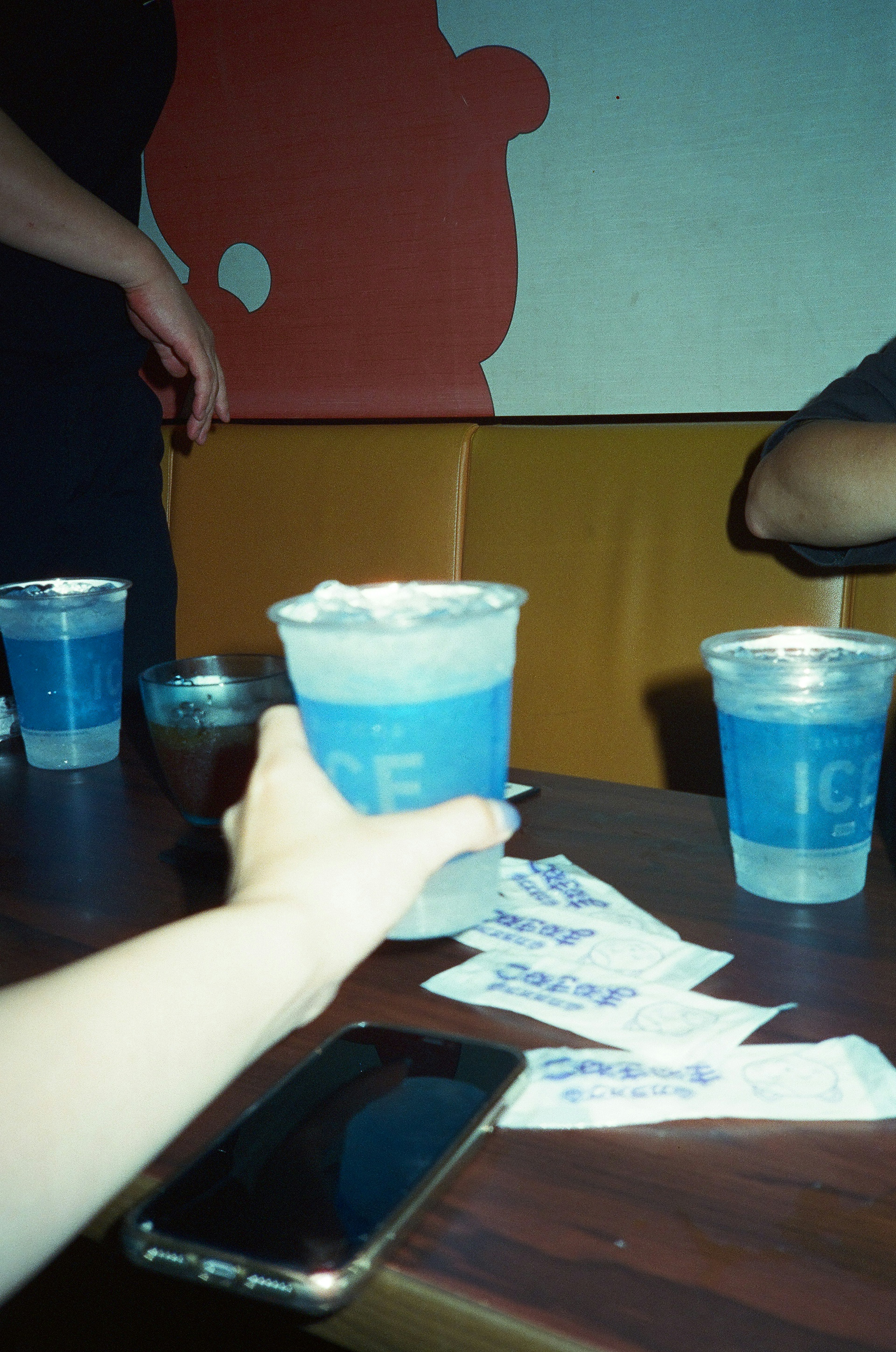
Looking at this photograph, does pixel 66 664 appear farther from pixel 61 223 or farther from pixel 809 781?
pixel 809 781

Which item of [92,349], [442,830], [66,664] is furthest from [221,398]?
[442,830]

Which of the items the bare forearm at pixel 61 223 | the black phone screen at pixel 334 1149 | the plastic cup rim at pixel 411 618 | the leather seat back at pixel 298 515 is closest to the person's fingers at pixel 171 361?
the bare forearm at pixel 61 223

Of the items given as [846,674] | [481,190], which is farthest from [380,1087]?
[481,190]

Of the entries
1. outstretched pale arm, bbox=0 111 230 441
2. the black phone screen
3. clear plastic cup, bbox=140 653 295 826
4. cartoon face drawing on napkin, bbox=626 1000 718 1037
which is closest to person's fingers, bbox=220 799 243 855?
the black phone screen

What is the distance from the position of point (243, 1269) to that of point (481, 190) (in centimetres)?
194

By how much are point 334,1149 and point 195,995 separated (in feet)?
0.43

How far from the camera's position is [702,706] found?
5.63 feet

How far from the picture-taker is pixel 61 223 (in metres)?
1.35

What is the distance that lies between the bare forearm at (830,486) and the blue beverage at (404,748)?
912mm

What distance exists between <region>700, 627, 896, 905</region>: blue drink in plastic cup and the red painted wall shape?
1.46 meters

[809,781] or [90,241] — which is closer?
[809,781]

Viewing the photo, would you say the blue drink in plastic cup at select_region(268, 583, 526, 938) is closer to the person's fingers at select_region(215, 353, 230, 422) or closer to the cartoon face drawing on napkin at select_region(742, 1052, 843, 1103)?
the cartoon face drawing on napkin at select_region(742, 1052, 843, 1103)

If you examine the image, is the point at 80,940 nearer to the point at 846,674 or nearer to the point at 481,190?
the point at 846,674

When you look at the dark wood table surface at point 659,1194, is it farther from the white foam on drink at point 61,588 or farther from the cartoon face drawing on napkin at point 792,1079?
the white foam on drink at point 61,588
